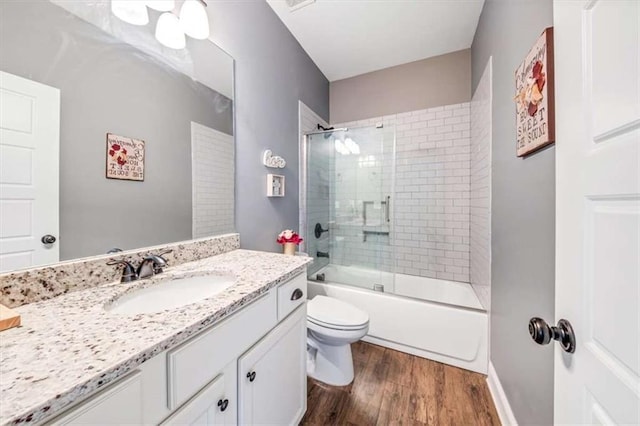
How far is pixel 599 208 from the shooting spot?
1.53 ft

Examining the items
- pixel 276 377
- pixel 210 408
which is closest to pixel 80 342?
pixel 210 408

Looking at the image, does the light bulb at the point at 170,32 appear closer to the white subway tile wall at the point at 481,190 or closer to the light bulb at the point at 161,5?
the light bulb at the point at 161,5

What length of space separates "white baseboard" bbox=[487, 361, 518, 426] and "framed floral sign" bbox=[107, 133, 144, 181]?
213 centimetres

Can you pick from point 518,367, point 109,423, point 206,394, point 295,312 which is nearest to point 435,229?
point 518,367

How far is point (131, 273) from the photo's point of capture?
94cm

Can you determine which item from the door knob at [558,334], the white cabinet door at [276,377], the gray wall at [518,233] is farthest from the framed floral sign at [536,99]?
the white cabinet door at [276,377]

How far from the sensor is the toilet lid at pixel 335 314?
155 centimetres

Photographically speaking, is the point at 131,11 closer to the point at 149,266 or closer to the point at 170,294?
the point at 149,266

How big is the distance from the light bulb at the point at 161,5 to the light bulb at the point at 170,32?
21 mm

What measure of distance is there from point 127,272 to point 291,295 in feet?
2.17

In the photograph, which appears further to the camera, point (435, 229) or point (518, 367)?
point (435, 229)

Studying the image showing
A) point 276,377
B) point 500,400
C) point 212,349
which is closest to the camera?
point 212,349

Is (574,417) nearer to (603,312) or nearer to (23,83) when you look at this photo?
(603,312)

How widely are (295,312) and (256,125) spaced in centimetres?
129
